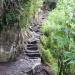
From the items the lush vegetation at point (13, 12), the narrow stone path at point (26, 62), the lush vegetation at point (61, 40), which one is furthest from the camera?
the lush vegetation at point (13, 12)

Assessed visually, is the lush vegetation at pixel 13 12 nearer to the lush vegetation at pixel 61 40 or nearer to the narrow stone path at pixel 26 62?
the lush vegetation at pixel 61 40

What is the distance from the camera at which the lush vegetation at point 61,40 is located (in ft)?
24.3

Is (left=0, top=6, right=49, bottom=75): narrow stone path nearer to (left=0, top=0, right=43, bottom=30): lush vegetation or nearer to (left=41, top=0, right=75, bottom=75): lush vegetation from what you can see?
(left=41, top=0, right=75, bottom=75): lush vegetation

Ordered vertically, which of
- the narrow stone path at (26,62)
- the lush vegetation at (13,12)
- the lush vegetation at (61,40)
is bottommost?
the narrow stone path at (26,62)

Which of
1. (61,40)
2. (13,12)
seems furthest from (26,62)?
(61,40)

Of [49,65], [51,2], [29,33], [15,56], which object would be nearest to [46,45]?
[49,65]

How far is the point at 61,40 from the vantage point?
6.67 m

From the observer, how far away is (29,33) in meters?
13.4

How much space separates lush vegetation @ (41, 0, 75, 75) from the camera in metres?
7.41

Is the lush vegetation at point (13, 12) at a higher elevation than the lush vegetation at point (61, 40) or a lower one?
higher

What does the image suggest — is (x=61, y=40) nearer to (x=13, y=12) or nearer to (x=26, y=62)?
(x=13, y=12)

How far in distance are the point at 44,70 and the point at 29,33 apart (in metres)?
4.27

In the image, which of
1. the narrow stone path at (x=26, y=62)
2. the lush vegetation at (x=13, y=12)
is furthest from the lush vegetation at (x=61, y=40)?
the lush vegetation at (x=13, y=12)

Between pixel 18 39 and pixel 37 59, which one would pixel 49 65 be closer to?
pixel 37 59
